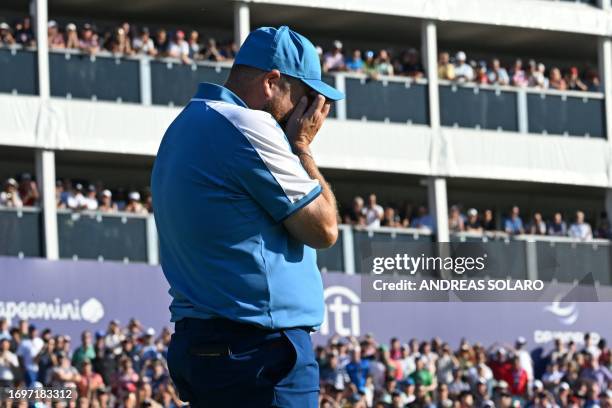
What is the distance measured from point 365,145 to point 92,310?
7.39 meters

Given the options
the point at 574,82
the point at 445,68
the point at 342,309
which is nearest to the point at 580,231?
the point at 574,82

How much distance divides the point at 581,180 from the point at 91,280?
1117 cm

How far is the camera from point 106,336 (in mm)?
20141

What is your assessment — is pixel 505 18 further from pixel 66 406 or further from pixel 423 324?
pixel 66 406

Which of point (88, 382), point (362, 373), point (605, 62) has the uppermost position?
point (605, 62)

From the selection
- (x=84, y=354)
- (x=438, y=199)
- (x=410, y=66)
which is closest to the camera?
(x=84, y=354)

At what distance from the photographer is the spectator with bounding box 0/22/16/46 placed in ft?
85.4

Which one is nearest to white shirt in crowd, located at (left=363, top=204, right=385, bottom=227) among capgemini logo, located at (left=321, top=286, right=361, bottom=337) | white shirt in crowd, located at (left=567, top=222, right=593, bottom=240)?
capgemini logo, located at (left=321, top=286, right=361, bottom=337)

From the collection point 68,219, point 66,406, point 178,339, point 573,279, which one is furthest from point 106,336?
point 178,339

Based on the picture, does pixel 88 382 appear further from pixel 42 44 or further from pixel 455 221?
pixel 455 221

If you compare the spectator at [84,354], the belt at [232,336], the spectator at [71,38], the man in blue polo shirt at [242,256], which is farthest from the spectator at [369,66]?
the belt at [232,336]

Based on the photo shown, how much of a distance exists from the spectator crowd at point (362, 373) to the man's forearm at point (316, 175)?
12.1 metres

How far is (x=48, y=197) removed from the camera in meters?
26.4

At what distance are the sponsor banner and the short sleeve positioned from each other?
18.8 metres
